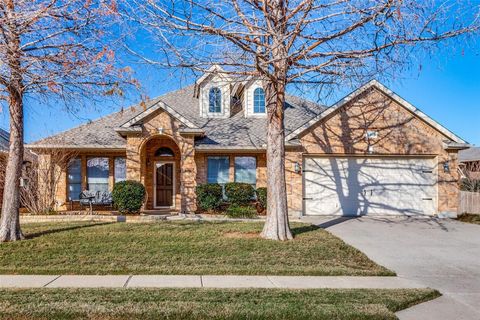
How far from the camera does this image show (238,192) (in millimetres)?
15305

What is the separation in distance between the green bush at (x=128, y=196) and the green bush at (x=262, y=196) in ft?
15.2

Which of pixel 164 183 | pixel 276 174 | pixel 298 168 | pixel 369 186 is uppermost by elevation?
pixel 298 168

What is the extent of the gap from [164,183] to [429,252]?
11.8 meters

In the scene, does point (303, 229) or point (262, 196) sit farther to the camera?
point (262, 196)

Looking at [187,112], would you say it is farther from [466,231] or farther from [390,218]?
[466,231]

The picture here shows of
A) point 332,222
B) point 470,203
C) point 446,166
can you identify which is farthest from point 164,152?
point 470,203

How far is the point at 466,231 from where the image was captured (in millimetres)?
12320

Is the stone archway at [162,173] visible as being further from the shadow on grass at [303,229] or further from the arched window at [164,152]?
the shadow on grass at [303,229]

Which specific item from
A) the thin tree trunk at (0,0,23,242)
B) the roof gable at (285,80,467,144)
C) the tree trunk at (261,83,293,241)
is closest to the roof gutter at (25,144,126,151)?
the thin tree trunk at (0,0,23,242)

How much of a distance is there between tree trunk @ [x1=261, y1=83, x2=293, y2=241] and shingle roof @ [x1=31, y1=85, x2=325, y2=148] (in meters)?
5.44

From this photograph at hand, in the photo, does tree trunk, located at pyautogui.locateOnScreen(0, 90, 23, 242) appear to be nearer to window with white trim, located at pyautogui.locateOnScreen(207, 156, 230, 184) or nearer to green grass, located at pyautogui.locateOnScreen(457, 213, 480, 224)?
window with white trim, located at pyautogui.locateOnScreen(207, 156, 230, 184)

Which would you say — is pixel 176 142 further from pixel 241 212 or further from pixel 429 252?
pixel 429 252

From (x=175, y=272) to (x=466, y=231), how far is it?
10195 millimetres

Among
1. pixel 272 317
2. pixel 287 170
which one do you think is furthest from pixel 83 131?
pixel 272 317
